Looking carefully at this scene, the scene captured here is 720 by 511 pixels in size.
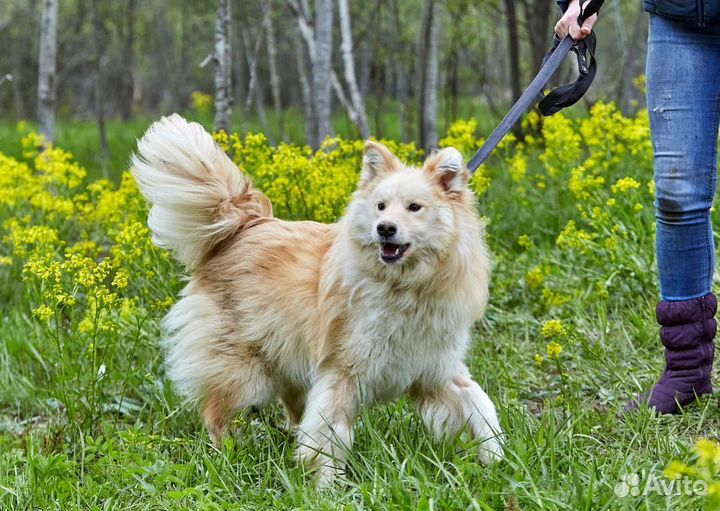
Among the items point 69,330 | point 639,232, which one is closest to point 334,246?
point 69,330

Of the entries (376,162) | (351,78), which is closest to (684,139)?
(376,162)

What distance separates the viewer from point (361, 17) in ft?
53.2

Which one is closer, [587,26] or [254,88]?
[587,26]

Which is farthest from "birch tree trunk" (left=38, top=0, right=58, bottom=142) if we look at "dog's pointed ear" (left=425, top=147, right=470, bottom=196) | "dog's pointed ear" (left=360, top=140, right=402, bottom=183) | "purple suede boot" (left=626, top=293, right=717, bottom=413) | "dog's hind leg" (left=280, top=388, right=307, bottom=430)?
"purple suede boot" (left=626, top=293, right=717, bottom=413)

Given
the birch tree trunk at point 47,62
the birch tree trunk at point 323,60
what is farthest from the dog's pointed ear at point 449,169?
the birch tree trunk at point 47,62

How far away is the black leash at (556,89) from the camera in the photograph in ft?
10.2

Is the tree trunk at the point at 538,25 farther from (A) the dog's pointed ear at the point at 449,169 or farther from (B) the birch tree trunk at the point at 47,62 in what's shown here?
(A) the dog's pointed ear at the point at 449,169

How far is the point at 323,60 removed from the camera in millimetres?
6578

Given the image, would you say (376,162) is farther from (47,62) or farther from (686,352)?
(47,62)

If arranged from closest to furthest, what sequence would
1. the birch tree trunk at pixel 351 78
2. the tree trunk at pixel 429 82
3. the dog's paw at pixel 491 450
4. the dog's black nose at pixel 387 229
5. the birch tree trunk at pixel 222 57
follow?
the dog's paw at pixel 491 450
the dog's black nose at pixel 387 229
the birch tree trunk at pixel 222 57
the birch tree trunk at pixel 351 78
the tree trunk at pixel 429 82

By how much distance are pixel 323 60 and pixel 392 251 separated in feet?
12.9

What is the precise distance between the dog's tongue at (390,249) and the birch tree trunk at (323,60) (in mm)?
3604

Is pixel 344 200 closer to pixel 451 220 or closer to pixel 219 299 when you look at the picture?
pixel 219 299

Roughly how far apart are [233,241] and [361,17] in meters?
13.4
